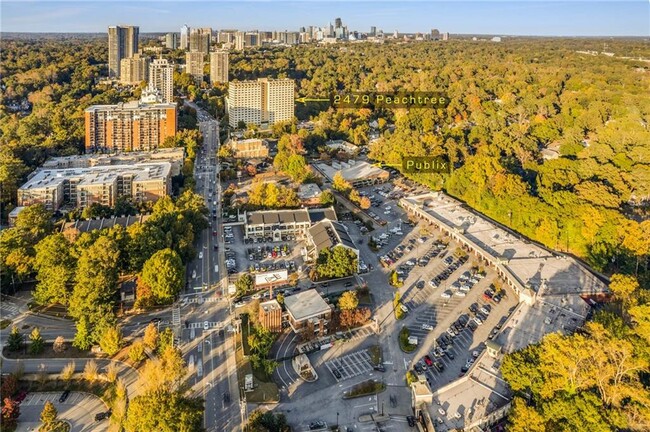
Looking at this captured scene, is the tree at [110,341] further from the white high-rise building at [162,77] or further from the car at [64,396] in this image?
the white high-rise building at [162,77]

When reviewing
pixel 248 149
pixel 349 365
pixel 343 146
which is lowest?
pixel 349 365

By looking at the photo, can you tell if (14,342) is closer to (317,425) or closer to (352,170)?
(317,425)

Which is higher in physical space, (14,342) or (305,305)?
(305,305)

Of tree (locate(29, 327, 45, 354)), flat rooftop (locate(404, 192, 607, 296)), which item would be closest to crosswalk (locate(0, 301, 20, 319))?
tree (locate(29, 327, 45, 354))

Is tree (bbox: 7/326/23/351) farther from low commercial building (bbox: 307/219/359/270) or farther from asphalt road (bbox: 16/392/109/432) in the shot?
low commercial building (bbox: 307/219/359/270)

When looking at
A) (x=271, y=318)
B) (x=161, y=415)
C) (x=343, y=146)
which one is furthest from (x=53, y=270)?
(x=343, y=146)

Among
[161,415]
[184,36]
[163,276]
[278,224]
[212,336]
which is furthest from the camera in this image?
[184,36]

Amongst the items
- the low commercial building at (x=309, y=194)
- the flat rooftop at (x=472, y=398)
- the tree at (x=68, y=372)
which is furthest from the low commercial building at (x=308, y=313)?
the low commercial building at (x=309, y=194)
